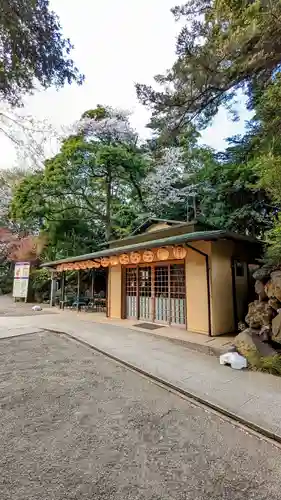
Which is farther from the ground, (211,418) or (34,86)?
(34,86)

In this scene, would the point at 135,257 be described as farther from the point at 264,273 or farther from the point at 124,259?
the point at 264,273

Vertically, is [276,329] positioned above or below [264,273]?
below

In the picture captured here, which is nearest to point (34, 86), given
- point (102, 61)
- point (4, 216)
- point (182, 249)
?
point (102, 61)

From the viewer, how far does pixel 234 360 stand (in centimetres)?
486

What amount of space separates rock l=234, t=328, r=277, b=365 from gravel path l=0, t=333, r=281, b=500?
205 centimetres

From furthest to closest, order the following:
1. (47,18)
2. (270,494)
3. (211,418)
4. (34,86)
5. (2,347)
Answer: (2,347) < (34,86) < (47,18) < (211,418) < (270,494)

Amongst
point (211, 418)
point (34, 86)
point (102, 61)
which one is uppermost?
point (102, 61)

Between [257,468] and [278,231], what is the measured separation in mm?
4115

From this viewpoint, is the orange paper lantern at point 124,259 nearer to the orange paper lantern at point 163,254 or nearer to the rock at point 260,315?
the orange paper lantern at point 163,254

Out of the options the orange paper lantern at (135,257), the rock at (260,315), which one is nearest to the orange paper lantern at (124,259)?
the orange paper lantern at (135,257)

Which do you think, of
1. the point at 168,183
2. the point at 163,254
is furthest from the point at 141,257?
the point at 168,183

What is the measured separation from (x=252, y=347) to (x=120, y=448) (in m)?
3.47

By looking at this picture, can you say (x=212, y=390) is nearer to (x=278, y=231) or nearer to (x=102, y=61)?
(x=278, y=231)

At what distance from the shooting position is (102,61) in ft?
24.2
